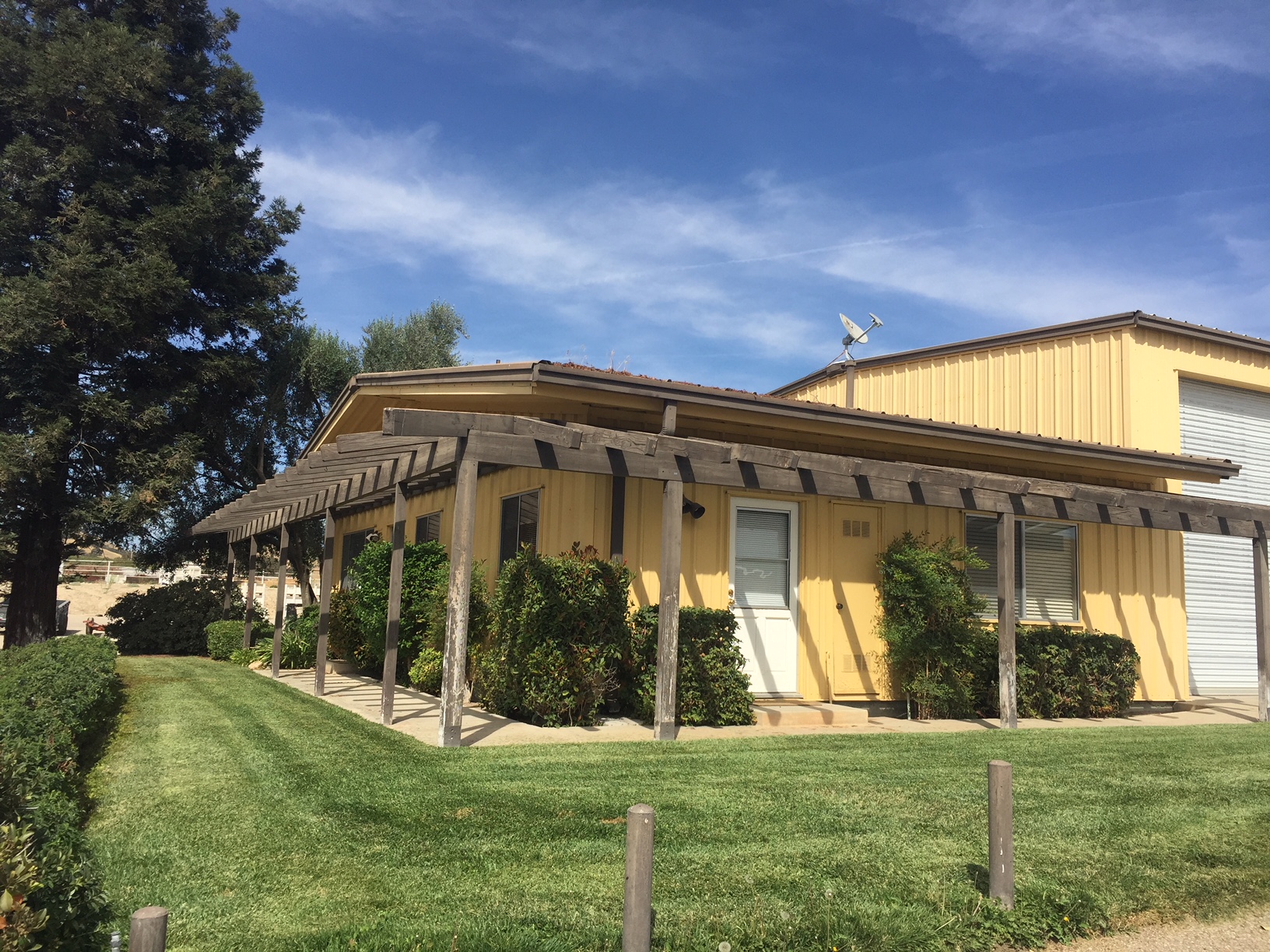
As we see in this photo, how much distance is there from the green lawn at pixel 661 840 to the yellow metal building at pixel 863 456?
2639mm

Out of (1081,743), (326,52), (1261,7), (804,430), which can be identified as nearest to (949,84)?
(1261,7)

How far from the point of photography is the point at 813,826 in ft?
17.4

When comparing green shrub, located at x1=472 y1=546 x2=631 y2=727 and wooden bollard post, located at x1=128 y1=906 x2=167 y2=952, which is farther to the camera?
green shrub, located at x1=472 y1=546 x2=631 y2=727

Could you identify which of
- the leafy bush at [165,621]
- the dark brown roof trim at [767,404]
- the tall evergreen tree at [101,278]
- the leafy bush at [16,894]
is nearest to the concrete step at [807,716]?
the dark brown roof trim at [767,404]

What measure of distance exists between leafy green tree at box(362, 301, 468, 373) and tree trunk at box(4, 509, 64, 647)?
33.8 ft

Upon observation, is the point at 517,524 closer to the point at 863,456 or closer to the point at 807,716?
the point at 807,716

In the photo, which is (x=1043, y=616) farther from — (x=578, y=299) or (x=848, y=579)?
(x=578, y=299)

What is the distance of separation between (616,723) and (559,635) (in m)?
1.04

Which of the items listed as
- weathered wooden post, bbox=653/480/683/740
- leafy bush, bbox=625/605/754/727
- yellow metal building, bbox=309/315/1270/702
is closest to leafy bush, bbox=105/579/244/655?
yellow metal building, bbox=309/315/1270/702

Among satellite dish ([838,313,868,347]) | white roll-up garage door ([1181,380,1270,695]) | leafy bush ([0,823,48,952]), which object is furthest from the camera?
satellite dish ([838,313,868,347])

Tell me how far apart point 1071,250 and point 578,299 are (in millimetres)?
13220

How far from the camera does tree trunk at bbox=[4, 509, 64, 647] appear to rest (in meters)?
20.5

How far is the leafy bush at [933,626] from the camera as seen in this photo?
1041 centimetres

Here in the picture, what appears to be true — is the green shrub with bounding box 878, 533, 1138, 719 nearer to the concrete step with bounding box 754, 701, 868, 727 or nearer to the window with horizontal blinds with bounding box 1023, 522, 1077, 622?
the window with horizontal blinds with bounding box 1023, 522, 1077, 622
